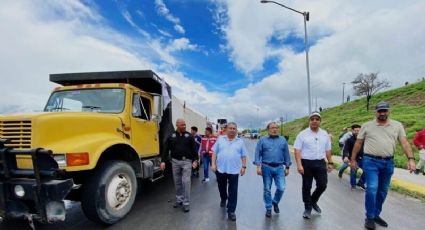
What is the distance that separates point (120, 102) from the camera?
6.86m

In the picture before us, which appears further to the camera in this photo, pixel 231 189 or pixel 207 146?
pixel 207 146

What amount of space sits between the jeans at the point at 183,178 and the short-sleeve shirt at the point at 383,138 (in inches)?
124

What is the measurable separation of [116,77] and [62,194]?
363 centimetres

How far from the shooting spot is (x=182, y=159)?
6.76 meters

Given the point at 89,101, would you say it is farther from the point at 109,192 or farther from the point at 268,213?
the point at 268,213

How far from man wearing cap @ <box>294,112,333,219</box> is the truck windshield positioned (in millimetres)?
3420

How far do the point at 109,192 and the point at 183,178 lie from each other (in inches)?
60.9

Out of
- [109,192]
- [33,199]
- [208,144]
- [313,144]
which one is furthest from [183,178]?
[208,144]

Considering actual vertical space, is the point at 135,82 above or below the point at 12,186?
above

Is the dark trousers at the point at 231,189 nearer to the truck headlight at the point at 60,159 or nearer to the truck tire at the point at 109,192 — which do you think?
the truck tire at the point at 109,192

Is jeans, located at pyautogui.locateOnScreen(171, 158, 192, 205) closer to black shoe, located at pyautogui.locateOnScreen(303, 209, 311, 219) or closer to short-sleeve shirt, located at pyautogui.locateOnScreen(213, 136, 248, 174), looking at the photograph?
short-sleeve shirt, located at pyautogui.locateOnScreen(213, 136, 248, 174)

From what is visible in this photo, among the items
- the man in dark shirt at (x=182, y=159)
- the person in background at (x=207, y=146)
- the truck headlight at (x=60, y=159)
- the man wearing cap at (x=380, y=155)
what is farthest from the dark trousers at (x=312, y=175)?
the person in background at (x=207, y=146)

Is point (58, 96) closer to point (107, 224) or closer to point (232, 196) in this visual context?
point (107, 224)

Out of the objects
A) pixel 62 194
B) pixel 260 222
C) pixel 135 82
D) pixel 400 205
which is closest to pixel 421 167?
pixel 400 205
